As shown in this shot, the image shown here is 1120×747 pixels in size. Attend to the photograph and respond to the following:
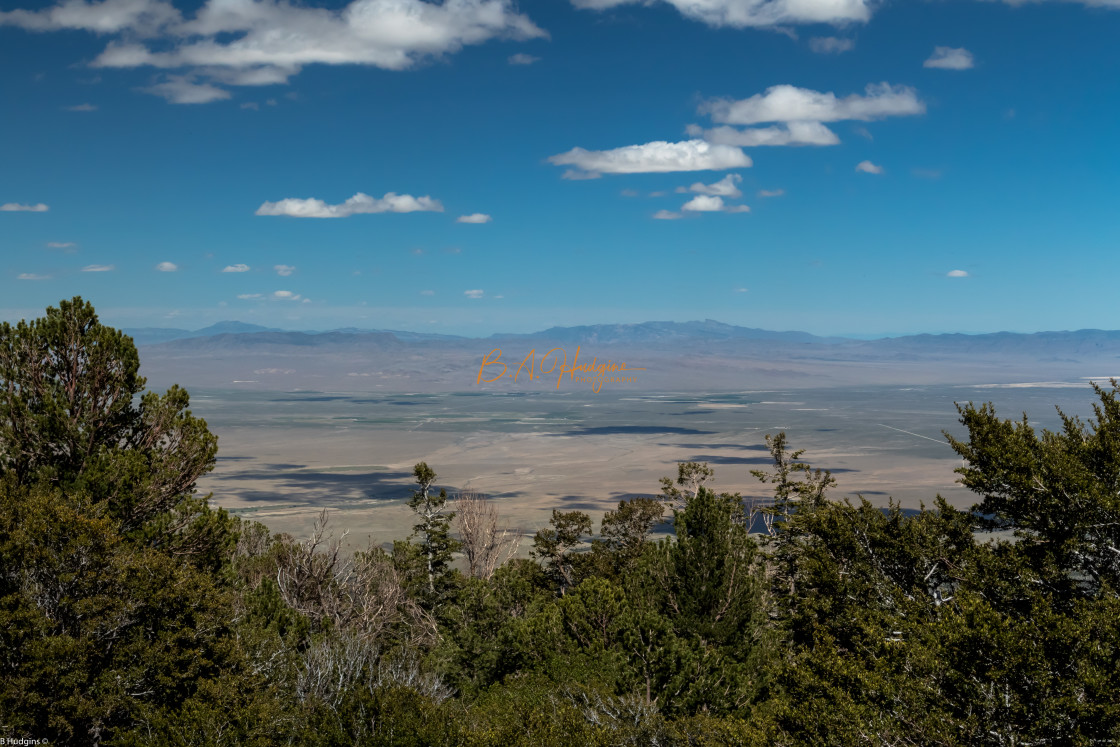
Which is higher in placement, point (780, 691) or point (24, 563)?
point (24, 563)

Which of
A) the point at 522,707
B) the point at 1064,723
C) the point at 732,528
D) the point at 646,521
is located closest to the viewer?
the point at 1064,723

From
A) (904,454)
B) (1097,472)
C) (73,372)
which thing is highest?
(73,372)

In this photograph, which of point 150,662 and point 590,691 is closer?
point 150,662

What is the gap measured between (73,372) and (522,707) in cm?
1184

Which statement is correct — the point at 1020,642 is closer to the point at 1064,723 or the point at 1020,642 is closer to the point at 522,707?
the point at 1064,723

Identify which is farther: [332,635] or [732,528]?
[732,528]

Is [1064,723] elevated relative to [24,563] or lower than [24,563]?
lower

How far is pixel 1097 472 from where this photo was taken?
17250mm

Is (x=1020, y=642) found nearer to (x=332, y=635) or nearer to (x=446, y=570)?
(x=332, y=635)

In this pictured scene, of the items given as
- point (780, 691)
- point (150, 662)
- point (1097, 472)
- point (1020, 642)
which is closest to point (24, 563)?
point (150, 662)

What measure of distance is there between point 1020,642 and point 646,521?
32.6 m

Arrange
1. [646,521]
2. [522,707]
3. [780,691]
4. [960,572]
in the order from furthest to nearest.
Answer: [646,521], [960,572], [522,707], [780,691]

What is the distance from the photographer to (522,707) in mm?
15875

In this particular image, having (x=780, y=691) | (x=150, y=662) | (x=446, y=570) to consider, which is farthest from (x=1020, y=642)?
(x=446, y=570)
